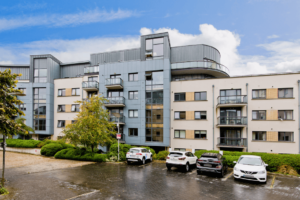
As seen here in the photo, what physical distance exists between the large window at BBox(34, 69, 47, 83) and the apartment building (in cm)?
16

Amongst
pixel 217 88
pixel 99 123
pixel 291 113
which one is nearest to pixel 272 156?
pixel 291 113

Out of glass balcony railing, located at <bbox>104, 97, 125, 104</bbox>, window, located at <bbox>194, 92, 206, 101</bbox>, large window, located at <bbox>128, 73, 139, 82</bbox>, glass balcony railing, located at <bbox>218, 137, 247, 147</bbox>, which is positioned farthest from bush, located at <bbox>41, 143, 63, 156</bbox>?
glass balcony railing, located at <bbox>218, 137, 247, 147</bbox>

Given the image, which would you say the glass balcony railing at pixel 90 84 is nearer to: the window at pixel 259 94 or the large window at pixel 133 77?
the large window at pixel 133 77

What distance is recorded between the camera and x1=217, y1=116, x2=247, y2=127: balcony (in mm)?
20928

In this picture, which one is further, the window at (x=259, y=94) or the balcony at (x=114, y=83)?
the balcony at (x=114, y=83)

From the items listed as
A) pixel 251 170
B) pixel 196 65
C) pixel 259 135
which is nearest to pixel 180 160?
pixel 251 170

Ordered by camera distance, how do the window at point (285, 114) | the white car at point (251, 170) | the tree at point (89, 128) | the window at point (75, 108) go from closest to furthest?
the white car at point (251, 170), the tree at point (89, 128), the window at point (285, 114), the window at point (75, 108)

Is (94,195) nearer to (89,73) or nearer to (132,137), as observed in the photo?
(132,137)

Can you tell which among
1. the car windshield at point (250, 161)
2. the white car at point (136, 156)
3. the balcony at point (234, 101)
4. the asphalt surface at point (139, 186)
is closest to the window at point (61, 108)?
the asphalt surface at point (139, 186)

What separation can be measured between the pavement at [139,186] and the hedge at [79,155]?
513 cm

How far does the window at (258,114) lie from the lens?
21.1 metres

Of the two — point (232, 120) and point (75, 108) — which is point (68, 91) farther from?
point (232, 120)

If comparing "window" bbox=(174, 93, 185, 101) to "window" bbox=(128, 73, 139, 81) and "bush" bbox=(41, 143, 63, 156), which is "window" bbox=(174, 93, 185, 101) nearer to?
"window" bbox=(128, 73, 139, 81)

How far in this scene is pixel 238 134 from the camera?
21844 millimetres
